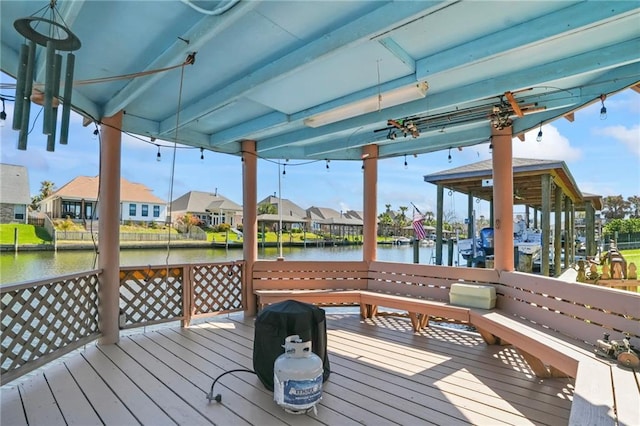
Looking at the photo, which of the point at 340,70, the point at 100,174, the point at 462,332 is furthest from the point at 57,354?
the point at 462,332

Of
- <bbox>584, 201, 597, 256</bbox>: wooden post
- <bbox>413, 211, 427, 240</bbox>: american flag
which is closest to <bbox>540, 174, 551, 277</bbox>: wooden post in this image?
<bbox>413, 211, 427, 240</bbox>: american flag

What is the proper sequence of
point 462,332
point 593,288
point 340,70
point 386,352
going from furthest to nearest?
point 462,332, point 386,352, point 340,70, point 593,288

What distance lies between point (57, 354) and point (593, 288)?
14.3 ft

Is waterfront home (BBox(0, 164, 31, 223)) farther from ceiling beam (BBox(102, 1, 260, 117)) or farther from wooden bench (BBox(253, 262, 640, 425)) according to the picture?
wooden bench (BBox(253, 262, 640, 425))

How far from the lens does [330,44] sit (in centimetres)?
212

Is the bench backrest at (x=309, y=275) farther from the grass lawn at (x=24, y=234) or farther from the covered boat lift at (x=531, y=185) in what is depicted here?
the grass lawn at (x=24, y=234)

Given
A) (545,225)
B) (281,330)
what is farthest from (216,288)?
(545,225)

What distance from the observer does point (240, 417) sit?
216cm

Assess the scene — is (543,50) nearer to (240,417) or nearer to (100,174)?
(240,417)

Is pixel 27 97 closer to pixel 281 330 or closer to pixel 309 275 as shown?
pixel 281 330

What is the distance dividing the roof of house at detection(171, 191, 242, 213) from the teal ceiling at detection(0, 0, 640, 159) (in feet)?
83.0

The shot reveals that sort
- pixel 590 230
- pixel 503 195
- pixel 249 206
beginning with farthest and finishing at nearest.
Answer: pixel 590 230, pixel 249 206, pixel 503 195

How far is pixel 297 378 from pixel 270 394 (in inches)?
20.9

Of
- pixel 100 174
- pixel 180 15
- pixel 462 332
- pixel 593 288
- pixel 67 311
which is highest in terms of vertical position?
pixel 180 15
